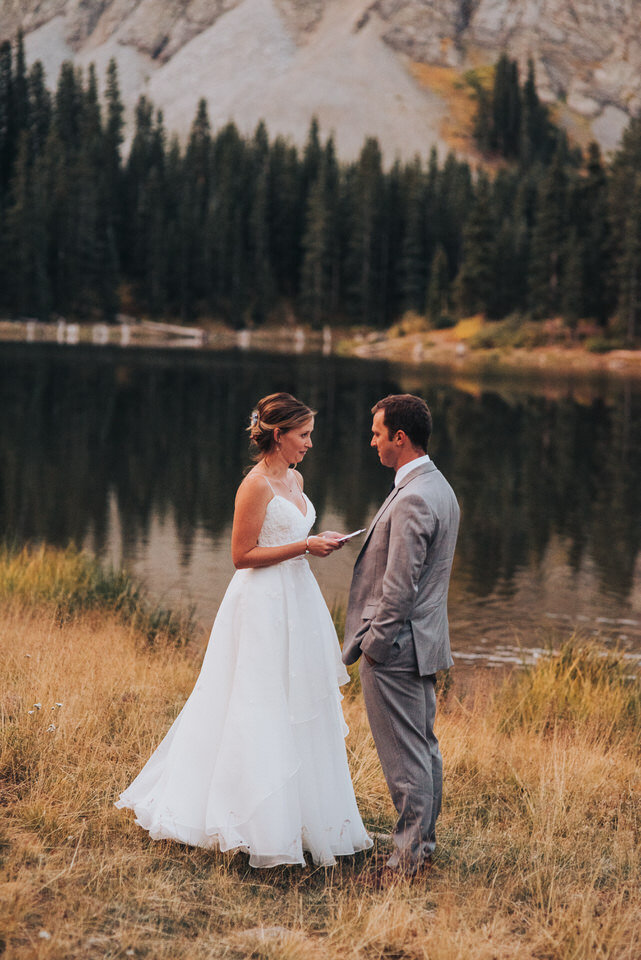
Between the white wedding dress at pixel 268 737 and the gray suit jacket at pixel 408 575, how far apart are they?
0.90 feet

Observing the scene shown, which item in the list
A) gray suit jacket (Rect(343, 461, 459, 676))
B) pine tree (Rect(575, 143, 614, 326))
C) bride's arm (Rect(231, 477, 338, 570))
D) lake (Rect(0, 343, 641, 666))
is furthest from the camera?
pine tree (Rect(575, 143, 614, 326))

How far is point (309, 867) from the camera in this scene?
477cm

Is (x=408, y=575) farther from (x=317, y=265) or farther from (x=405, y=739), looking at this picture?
(x=317, y=265)

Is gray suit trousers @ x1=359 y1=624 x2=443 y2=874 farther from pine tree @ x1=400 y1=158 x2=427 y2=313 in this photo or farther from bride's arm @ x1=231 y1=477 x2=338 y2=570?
pine tree @ x1=400 y1=158 x2=427 y2=313

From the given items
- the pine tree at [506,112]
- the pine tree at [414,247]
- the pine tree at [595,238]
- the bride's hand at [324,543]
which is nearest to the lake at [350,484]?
the bride's hand at [324,543]

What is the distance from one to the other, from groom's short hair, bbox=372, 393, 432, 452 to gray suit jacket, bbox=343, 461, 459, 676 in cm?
15

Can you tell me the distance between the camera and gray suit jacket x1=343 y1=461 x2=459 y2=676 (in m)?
4.41

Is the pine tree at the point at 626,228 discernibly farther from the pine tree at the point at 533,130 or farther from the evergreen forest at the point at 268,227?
the pine tree at the point at 533,130

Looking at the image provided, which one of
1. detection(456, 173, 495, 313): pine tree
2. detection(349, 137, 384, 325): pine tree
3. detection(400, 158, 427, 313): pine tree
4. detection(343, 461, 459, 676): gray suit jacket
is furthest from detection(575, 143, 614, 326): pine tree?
detection(343, 461, 459, 676): gray suit jacket

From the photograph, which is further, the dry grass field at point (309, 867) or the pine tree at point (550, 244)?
the pine tree at point (550, 244)

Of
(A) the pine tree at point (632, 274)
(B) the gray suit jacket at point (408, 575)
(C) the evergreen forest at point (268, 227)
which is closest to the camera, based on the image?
(B) the gray suit jacket at point (408, 575)

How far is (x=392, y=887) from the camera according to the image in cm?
432

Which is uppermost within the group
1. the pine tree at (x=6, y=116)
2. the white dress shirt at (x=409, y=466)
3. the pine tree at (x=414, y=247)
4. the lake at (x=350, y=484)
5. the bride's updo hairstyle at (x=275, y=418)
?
Result: the pine tree at (x=6, y=116)

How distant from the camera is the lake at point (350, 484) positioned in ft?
49.2
